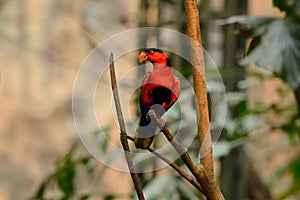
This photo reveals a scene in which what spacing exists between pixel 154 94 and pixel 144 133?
0.07 feet

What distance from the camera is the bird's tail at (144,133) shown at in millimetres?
400

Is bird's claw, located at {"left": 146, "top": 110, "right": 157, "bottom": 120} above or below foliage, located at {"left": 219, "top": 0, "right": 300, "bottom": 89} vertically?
above

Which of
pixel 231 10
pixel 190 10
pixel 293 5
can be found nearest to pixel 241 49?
pixel 231 10

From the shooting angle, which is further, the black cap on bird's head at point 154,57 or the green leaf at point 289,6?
the green leaf at point 289,6

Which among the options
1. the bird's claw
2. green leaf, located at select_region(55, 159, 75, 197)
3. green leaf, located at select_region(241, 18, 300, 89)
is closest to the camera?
the bird's claw

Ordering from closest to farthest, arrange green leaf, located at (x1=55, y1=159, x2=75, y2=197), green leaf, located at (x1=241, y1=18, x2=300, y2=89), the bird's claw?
the bird's claw < green leaf, located at (x1=241, y1=18, x2=300, y2=89) < green leaf, located at (x1=55, y1=159, x2=75, y2=197)

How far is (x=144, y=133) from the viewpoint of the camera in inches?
15.9

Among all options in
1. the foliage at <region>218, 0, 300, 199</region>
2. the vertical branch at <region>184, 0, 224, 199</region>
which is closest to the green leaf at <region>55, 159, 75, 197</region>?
the foliage at <region>218, 0, 300, 199</region>

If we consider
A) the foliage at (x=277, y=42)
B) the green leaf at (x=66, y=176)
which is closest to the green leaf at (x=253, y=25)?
the foliage at (x=277, y=42)

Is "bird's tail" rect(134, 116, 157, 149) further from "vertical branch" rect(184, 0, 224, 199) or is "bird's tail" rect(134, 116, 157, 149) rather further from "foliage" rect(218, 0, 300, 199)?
"foliage" rect(218, 0, 300, 199)

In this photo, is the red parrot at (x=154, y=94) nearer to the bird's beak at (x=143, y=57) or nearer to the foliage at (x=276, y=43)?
the bird's beak at (x=143, y=57)

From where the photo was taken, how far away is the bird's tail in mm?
400

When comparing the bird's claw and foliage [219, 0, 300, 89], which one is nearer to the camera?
the bird's claw

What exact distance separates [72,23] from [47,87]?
0.44 metres
